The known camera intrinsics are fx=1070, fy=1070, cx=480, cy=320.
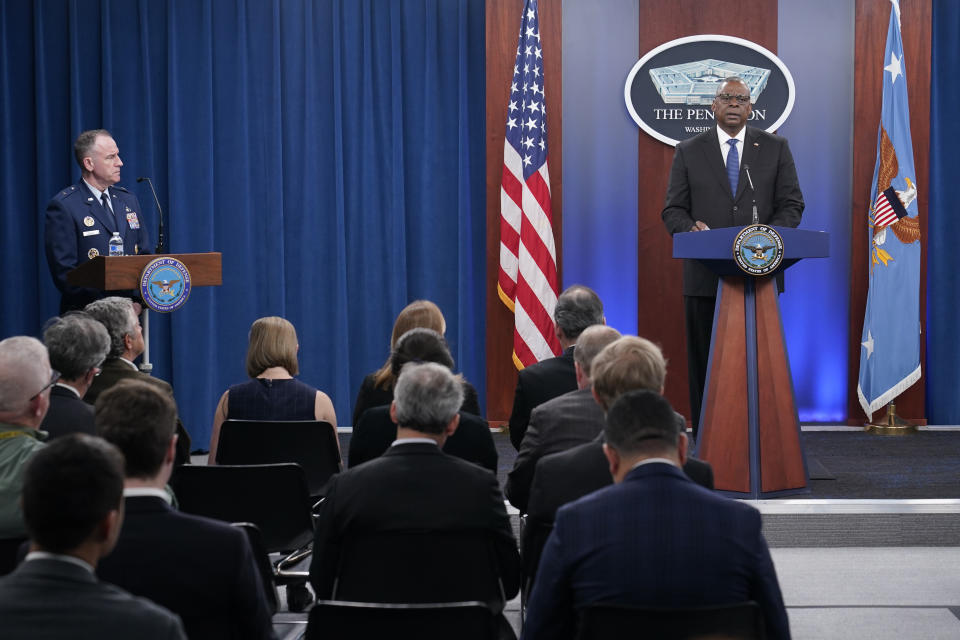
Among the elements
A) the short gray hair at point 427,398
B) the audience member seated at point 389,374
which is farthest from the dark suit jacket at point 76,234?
the short gray hair at point 427,398

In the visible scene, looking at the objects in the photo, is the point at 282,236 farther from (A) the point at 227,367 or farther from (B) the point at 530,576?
(B) the point at 530,576

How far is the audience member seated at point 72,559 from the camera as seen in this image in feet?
5.01

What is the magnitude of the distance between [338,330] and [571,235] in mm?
1726

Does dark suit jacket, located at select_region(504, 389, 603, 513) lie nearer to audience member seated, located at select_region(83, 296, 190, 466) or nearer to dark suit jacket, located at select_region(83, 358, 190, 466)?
dark suit jacket, located at select_region(83, 358, 190, 466)

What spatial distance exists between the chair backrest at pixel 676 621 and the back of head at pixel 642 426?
1.17 ft

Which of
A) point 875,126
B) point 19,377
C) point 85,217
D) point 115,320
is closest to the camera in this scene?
point 19,377

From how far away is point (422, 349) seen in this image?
373 centimetres

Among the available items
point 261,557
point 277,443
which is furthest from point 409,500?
point 277,443

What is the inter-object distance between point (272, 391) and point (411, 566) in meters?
1.61

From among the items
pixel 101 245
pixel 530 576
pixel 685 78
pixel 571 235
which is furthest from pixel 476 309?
pixel 530 576

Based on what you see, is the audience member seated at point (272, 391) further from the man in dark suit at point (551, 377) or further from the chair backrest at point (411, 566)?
the chair backrest at point (411, 566)

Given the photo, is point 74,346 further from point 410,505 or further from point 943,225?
point 943,225

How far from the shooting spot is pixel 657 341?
24.0ft

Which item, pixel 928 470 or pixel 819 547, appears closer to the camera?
pixel 819 547
